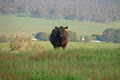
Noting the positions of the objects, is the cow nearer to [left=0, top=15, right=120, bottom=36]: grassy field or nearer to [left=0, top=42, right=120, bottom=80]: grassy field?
[left=0, top=42, right=120, bottom=80]: grassy field

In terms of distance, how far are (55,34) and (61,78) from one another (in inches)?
566

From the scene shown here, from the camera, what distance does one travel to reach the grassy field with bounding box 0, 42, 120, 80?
12.3 metres

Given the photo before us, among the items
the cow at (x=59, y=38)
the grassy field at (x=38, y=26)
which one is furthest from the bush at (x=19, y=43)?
the grassy field at (x=38, y=26)

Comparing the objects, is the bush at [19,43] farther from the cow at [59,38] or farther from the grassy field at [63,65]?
the grassy field at [63,65]

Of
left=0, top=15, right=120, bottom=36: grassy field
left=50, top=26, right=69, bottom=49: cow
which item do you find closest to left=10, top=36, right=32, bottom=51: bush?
left=50, top=26, right=69, bottom=49: cow

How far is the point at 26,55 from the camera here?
1752 cm

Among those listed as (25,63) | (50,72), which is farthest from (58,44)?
(50,72)

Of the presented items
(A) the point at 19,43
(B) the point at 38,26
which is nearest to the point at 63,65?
(A) the point at 19,43

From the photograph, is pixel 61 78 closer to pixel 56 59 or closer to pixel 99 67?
pixel 99 67

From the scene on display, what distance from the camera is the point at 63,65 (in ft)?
48.0

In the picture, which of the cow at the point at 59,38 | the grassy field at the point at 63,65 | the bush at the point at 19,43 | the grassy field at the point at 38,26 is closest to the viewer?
the grassy field at the point at 63,65

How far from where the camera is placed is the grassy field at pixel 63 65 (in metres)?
12.3

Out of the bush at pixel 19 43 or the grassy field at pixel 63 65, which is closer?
the grassy field at pixel 63 65

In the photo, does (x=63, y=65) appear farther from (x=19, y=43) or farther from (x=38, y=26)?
(x=38, y=26)
